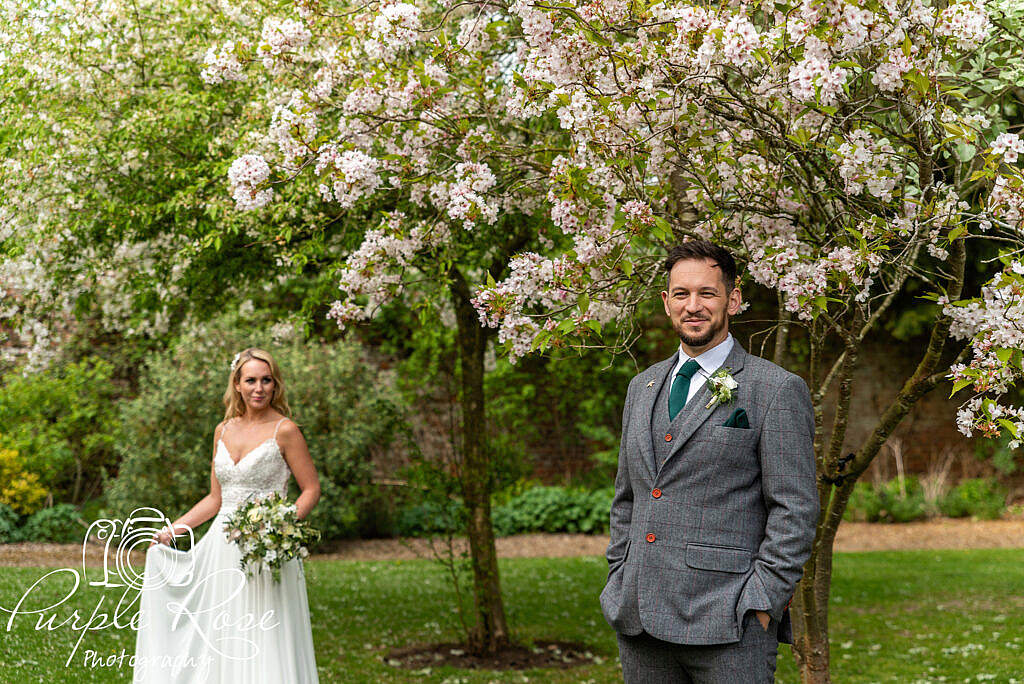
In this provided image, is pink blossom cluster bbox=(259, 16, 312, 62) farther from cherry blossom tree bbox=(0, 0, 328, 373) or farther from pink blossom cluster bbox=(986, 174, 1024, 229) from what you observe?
pink blossom cluster bbox=(986, 174, 1024, 229)

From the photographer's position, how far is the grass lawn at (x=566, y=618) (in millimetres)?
5910

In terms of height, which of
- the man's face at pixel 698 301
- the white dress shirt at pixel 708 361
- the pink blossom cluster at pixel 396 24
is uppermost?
the pink blossom cluster at pixel 396 24

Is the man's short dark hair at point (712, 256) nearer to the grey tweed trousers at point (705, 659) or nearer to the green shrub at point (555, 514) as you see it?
the grey tweed trousers at point (705, 659)

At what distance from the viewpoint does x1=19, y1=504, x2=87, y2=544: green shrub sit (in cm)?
884

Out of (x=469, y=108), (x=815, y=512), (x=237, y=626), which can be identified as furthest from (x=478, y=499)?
(x=815, y=512)

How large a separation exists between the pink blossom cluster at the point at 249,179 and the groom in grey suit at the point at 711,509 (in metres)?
2.28

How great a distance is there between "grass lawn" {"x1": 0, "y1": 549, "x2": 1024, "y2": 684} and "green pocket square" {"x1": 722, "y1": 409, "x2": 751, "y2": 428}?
387 cm

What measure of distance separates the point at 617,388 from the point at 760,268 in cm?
593

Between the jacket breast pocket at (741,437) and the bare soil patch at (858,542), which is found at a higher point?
the jacket breast pocket at (741,437)

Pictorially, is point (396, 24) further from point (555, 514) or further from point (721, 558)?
point (555, 514)

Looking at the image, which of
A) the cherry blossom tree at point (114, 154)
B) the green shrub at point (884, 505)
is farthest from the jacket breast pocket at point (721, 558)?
the green shrub at point (884, 505)

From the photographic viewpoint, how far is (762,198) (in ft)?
13.7

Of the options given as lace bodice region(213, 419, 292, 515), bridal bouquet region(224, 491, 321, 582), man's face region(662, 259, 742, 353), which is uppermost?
man's face region(662, 259, 742, 353)

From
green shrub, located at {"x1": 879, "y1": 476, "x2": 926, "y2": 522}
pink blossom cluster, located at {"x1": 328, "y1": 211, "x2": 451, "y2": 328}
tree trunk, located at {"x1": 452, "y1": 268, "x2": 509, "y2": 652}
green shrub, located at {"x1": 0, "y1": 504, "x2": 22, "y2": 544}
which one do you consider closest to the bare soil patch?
green shrub, located at {"x1": 879, "y1": 476, "x2": 926, "y2": 522}
